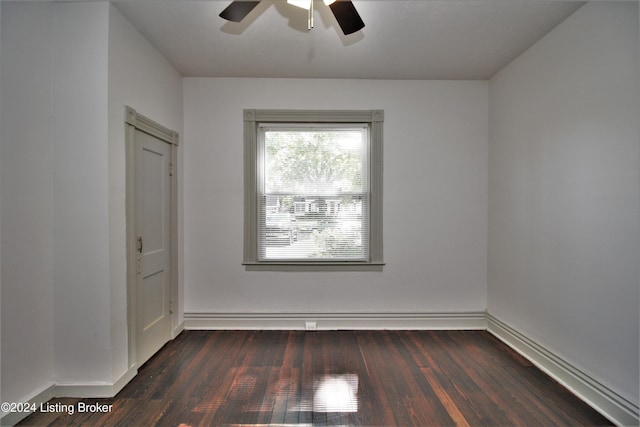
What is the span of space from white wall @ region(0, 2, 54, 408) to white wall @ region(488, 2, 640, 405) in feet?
12.5

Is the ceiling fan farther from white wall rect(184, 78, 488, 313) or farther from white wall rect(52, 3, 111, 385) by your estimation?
white wall rect(184, 78, 488, 313)

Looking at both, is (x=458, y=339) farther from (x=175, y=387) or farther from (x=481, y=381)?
(x=175, y=387)

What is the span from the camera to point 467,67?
10.6 ft

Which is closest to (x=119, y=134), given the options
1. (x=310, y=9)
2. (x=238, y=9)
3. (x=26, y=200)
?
(x=26, y=200)

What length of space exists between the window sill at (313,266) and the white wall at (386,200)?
0.07m

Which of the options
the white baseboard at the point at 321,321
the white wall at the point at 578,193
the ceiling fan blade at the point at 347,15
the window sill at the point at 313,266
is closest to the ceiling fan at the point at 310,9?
the ceiling fan blade at the point at 347,15

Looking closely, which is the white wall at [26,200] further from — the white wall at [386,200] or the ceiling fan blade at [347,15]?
the ceiling fan blade at [347,15]

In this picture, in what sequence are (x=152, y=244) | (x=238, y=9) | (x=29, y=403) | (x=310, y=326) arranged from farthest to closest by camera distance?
(x=310, y=326) → (x=152, y=244) → (x=29, y=403) → (x=238, y=9)

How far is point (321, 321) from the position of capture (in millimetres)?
3482

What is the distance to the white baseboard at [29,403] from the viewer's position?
6.10ft

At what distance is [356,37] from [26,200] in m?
2.74

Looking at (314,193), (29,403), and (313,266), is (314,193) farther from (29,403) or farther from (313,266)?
(29,403)

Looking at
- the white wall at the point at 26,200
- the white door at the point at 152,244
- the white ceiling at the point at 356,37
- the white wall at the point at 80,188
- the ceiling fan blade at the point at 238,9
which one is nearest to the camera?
the ceiling fan blade at the point at 238,9

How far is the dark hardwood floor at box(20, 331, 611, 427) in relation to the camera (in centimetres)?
200
